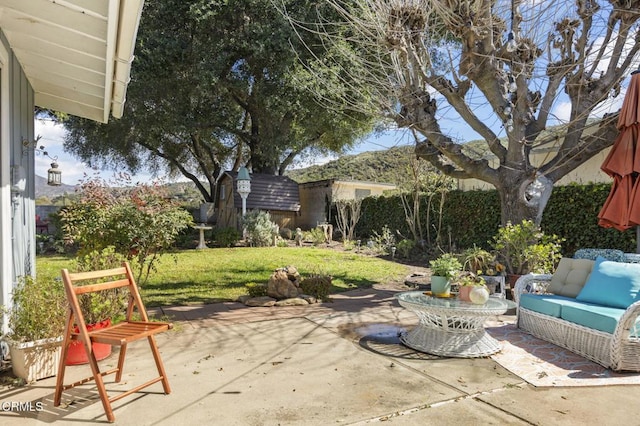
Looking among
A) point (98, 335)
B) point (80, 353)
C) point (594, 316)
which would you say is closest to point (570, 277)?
point (594, 316)

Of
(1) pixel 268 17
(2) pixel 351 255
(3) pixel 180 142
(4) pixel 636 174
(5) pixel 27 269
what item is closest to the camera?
(5) pixel 27 269

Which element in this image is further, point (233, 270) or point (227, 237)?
point (227, 237)

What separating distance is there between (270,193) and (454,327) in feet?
48.4

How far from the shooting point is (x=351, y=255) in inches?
526

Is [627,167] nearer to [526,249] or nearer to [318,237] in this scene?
[526,249]

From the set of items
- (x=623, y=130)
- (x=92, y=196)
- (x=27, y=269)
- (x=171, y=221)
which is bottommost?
(x=27, y=269)

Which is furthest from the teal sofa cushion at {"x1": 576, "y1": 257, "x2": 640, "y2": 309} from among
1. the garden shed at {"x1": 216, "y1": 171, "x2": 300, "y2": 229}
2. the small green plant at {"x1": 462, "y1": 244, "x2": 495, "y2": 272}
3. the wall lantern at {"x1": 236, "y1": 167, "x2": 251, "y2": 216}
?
the garden shed at {"x1": 216, "y1": 171, "x2": 300, "y2": 229}

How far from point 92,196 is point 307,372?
4024 mm

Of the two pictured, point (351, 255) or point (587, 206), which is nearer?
point (587, 206)

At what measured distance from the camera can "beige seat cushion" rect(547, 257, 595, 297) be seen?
16.1 ft

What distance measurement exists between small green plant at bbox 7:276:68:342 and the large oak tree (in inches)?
376

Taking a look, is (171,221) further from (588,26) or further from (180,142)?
(180,142)

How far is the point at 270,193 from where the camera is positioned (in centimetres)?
1852

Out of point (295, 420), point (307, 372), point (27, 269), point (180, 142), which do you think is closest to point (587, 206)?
point (307, 372)
